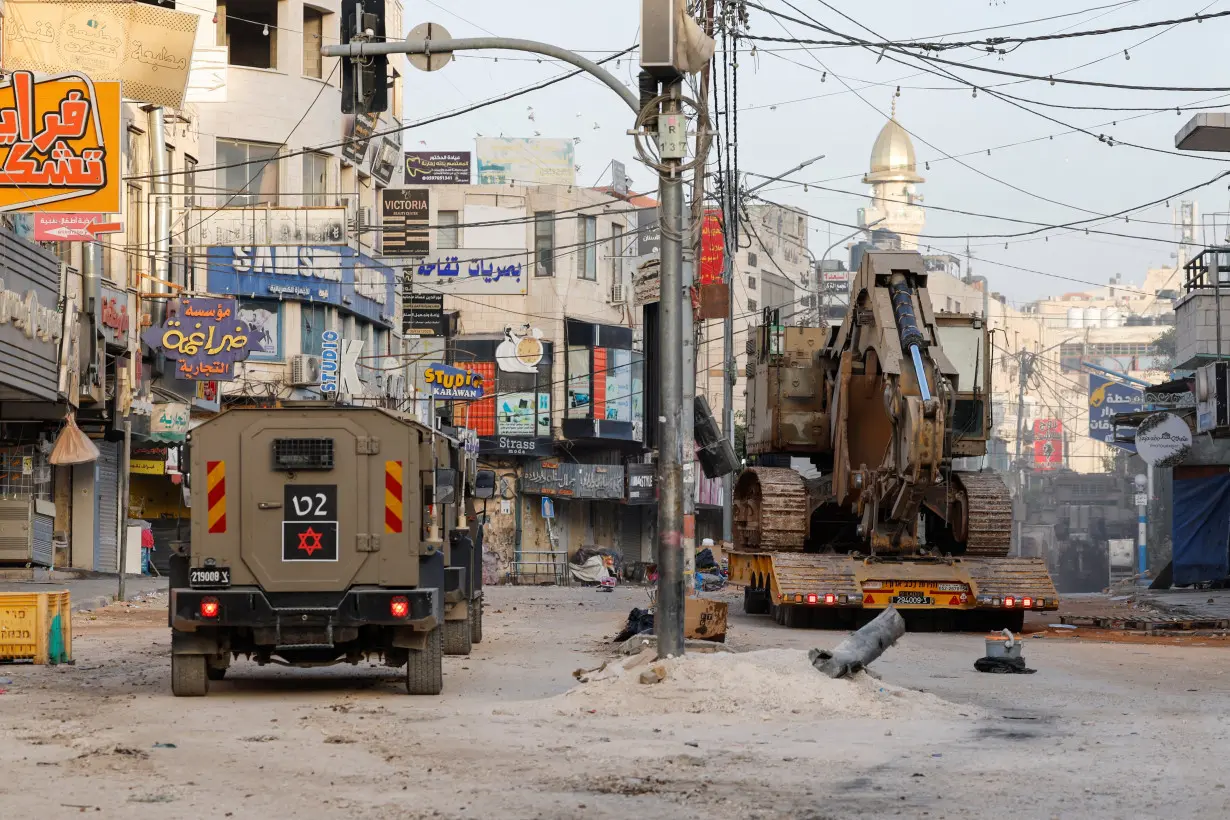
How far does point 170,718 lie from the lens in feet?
42.0

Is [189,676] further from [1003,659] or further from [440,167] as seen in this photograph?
[440,167]

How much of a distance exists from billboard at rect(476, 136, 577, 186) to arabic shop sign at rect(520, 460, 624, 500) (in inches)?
673

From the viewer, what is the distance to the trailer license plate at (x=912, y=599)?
23453 millimetres

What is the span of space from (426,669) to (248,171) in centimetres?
3548

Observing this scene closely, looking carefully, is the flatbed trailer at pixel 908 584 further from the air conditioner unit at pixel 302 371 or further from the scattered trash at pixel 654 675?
the air conditioner unit at pixel 302 371

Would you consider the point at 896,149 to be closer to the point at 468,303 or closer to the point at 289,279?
the point at 468,303

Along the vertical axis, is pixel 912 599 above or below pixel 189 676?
below

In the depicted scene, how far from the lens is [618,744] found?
11383 millimetres

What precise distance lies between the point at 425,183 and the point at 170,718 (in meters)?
54.6

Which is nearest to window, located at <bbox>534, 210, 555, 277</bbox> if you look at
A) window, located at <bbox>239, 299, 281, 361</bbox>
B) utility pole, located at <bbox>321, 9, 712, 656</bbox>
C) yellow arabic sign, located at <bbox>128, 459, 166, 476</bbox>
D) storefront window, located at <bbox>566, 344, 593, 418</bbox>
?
storefront window, located at <bbox>566, 344, 593, 418</bbox>

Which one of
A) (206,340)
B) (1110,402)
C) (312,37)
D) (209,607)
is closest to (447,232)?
(312,37)

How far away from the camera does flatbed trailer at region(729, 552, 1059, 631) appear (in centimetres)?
2336

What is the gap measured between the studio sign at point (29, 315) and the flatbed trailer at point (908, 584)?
1153 cm

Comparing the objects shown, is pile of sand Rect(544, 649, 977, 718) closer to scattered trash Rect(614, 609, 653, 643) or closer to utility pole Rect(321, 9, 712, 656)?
utility pole Rect(321, 9, 712, 656)
